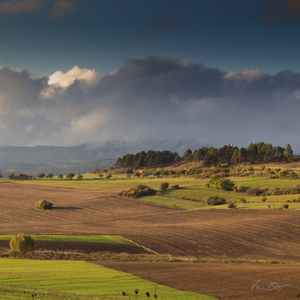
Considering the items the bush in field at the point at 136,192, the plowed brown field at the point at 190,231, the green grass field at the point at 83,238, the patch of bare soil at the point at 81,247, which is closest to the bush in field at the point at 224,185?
the bush in field at the point at 136,192

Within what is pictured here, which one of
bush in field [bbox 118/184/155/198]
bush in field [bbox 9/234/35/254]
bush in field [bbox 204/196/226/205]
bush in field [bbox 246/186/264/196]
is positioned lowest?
bush in field [bbox 204/196/226/205]

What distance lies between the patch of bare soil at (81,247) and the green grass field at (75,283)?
10.4 metres

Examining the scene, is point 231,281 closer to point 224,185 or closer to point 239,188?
point 224,185

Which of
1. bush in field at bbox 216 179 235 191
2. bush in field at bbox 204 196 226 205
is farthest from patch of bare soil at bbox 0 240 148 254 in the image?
bush in field at bbox 216 179 235 191

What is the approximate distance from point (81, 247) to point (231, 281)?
21012mm

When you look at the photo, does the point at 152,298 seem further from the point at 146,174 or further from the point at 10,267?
the point at 146,174

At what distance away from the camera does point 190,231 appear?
4381cm

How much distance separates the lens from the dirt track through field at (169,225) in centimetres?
3647

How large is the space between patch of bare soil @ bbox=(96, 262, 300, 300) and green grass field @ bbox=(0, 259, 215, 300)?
45.9 inches

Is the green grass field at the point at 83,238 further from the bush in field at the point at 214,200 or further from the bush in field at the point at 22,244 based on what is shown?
the bush in field at the point at 214,200

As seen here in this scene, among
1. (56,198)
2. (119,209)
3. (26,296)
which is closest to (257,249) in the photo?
(26,296)

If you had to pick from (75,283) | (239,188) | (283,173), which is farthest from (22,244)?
(283,173)

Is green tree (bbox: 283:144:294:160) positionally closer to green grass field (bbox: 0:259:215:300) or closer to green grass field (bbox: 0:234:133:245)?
green grass field (bbox: 0:234:133:245)

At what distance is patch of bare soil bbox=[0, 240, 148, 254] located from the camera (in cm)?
3291
